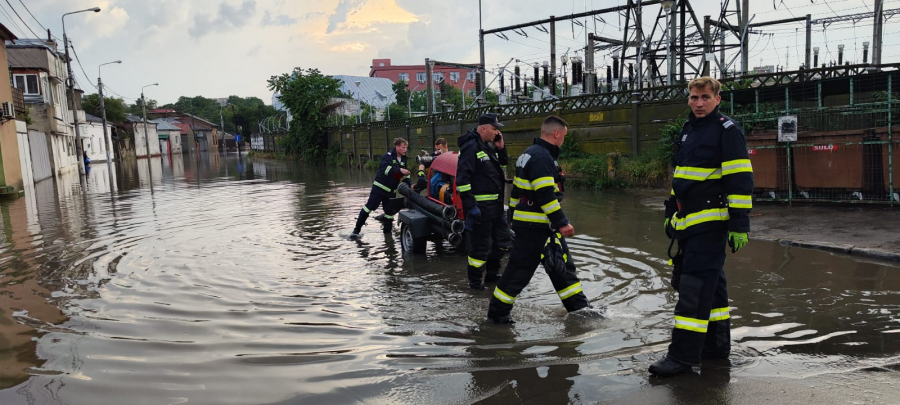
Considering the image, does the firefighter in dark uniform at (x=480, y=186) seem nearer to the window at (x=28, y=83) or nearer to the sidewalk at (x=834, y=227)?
the sidewalk at (x=834, y=227)

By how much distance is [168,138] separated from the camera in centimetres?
8844

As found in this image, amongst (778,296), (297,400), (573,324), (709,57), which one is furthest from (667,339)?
(709,57)

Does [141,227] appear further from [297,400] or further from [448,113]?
[448,113]

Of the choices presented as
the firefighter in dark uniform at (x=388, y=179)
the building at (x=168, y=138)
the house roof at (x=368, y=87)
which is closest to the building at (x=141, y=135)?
the building at (x=168, y=138)

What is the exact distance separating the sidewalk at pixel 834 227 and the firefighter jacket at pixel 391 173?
217 inches

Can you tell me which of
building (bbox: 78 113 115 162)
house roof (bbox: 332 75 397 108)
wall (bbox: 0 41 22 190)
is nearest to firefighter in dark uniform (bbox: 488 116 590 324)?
wall (bbox: 0 41 22 190)

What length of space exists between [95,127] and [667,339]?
64.7 meters

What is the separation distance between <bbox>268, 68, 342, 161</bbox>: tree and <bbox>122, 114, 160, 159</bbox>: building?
3349 centimetres

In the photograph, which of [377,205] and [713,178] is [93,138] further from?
[713,178]

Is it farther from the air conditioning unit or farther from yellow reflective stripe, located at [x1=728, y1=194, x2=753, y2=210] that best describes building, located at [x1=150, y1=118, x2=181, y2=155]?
yellow reflective stripe, located at [x1=728, y1=194, x2=753, y2=210]

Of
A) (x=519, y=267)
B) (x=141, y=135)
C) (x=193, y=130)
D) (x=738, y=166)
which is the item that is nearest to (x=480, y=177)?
(x=519, y=267)

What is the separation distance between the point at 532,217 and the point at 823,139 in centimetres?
866

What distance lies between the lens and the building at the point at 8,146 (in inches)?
796

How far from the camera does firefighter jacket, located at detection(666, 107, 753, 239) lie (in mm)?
3898
